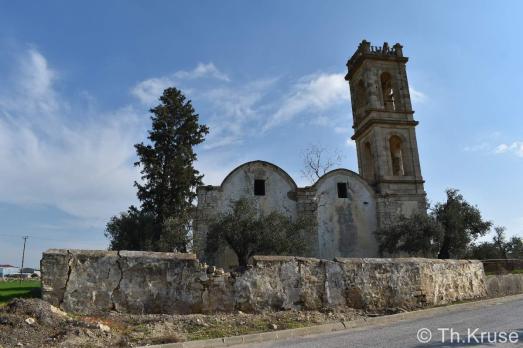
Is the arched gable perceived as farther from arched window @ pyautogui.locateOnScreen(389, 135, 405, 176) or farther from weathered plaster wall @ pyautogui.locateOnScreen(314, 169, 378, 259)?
arched window @ pyautogui.locateOnScreen(389, 135, 405, 176)

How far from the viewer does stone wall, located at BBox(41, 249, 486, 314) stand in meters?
8.27

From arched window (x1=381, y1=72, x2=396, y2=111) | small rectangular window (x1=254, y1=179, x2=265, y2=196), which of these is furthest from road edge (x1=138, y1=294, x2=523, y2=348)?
arched window (x1=381, y1=72, x2=396, y2=111)

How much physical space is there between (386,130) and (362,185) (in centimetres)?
465

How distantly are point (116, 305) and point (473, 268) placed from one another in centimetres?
1099

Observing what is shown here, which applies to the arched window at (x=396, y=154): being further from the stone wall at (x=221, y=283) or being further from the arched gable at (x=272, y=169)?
the stone wall at (x=221, y=283)

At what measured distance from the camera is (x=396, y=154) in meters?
28.5

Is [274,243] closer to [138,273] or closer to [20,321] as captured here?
[138,273]

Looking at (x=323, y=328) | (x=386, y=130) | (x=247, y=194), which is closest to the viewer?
(x=323, y=328)

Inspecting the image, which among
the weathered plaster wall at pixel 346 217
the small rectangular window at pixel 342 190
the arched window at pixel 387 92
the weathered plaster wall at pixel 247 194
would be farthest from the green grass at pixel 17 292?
the arched window at pixel 387 92

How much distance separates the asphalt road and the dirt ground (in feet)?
3.09

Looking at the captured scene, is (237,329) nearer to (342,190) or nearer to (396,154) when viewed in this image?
(342,190)

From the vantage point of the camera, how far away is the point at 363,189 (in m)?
25.5

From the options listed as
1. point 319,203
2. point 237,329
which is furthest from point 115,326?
point 319,203

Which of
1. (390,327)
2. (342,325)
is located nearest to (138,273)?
(342,325)
